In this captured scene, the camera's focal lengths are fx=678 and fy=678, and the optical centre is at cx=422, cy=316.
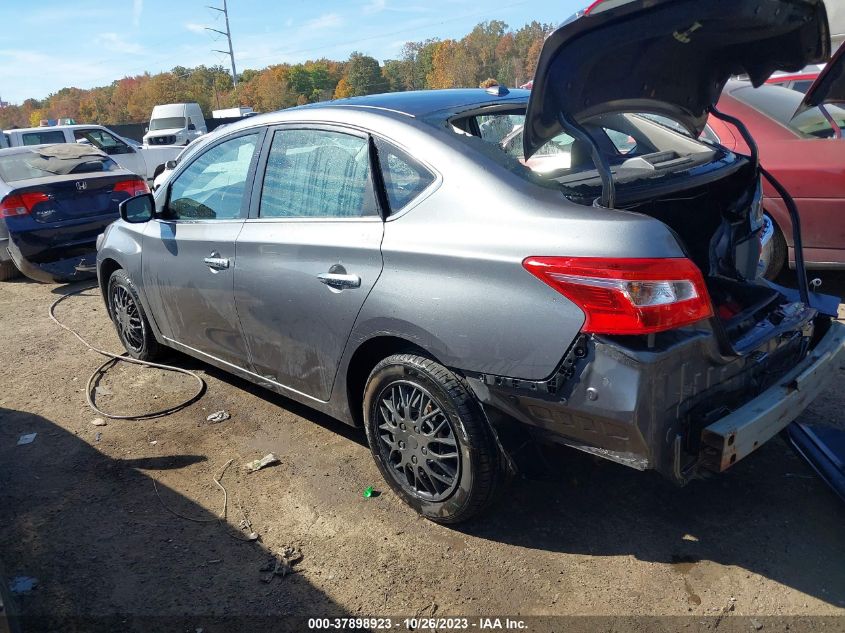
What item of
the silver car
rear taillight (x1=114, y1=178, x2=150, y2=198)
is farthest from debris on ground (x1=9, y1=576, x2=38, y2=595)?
rear taillight (x1=114, y1=178, x2=150, y2=198)

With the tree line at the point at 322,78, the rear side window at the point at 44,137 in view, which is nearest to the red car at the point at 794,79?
the rear side window at the point at 44,137

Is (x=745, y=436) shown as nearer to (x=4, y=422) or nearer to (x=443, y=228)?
(x=443, y=228)

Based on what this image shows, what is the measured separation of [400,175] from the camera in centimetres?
287

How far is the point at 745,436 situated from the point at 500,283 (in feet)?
3.30

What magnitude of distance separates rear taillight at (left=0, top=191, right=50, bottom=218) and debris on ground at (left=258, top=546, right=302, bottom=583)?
6.01 meters

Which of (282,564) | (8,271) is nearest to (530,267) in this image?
(282,564)

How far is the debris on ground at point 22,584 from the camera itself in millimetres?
2762

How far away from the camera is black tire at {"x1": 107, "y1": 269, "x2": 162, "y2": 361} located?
4.79 metres

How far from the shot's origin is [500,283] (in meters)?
2.42

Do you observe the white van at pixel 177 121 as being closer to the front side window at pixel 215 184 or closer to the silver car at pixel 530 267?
the front side window at pixel 215 184

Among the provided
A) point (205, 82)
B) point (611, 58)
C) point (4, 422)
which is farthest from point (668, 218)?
point (205, 82)

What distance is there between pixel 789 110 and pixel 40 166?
7763 mm

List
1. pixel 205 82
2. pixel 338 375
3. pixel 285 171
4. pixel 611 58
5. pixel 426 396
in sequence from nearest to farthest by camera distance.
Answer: pixel 611 58 → pixel 426 396 → pixel 338 375 → pixel 285 171 → pixel 205 82

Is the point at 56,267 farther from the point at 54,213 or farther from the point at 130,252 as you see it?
the point at 130,252
